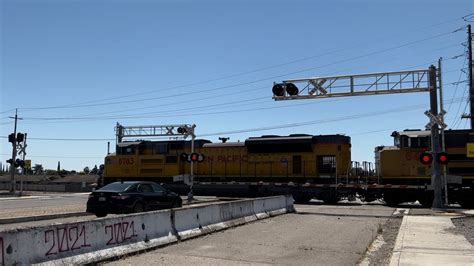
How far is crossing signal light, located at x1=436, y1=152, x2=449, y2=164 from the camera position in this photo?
2089 centimetres

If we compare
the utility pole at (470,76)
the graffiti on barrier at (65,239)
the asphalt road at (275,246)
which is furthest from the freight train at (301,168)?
the utility pole at (470,76)

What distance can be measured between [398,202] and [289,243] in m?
17.0

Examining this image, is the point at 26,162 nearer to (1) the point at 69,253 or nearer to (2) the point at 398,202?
(2) the point at 398,202

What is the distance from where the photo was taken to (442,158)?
68.7 feet

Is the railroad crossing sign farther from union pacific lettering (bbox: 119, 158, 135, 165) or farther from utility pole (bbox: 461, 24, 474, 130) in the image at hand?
utility pole (bbox: 461, 24, 474, 130)

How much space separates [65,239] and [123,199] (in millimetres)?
8557

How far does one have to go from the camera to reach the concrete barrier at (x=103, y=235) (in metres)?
7.18

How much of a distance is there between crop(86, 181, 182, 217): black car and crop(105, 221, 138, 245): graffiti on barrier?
6792 mm

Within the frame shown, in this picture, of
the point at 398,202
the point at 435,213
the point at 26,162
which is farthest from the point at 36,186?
the point at 435,213

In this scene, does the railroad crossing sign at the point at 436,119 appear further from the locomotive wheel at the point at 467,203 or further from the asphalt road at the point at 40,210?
the asphalt road at the point at 40,210

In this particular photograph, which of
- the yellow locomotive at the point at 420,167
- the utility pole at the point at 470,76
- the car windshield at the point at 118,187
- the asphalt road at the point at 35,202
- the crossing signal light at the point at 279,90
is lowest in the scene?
the asphalt road at the point at 35,202

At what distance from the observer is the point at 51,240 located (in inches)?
306

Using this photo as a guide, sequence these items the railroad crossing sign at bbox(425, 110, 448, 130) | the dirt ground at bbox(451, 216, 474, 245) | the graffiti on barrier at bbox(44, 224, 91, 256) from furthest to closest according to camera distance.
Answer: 1. the railroad crossing sign at bbox(425, 110, 448, 130)
2. the dirt ground at bbox(451, 216, 474, 245)
3. the graffiti on barrier at bbox(44, 224, 91, 256)

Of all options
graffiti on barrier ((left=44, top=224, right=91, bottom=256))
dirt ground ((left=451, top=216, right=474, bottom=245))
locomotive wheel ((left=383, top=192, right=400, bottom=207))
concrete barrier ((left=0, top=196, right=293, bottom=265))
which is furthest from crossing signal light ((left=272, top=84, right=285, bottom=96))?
graffiti on barrier ((left=44, top=224, right=91, bottom=256))
